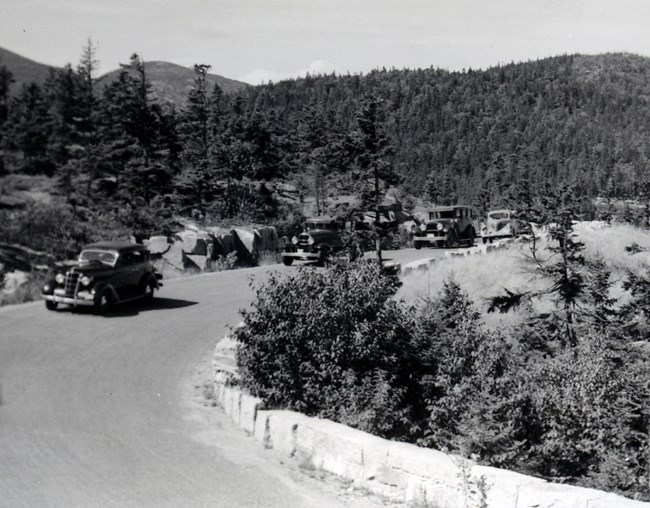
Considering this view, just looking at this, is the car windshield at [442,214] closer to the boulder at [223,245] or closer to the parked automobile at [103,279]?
the boulder at [223,245]

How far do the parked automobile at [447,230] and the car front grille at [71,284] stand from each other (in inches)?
822

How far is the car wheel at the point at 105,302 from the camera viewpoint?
14508mm

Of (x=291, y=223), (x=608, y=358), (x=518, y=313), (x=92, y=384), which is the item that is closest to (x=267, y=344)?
(x=92, y=384)

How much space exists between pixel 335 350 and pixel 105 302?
890 cm

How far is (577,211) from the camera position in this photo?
12.4 m

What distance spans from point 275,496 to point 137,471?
148 cm

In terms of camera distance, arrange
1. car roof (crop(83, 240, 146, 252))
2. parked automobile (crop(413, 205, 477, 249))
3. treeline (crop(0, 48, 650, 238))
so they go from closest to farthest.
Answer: car roof (crop(83, 240, 146, 252)) → parked automobile (crop(413, 205, 477, 249)) → treeline (crop(0, 48, 650, 238))

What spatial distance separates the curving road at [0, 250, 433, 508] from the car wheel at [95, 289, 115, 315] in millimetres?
585

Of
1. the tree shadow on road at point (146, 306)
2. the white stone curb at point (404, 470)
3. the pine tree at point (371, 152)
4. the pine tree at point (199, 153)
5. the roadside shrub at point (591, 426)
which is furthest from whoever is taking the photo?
the pine tree at point (199, 153)

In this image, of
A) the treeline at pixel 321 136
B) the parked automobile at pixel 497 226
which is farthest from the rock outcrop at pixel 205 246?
the parked automobile at pixel 497 226

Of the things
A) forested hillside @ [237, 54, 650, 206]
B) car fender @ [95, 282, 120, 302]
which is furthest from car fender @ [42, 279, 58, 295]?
forested hillside @ [237, 54, 650, 206]

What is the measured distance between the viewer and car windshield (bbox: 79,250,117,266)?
609 inches

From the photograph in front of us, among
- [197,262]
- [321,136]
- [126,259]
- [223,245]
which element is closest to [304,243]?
[223,245]

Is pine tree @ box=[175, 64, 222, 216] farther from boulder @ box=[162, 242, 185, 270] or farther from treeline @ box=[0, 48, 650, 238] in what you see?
boulder @ box=[162, 242, 185, 270]
